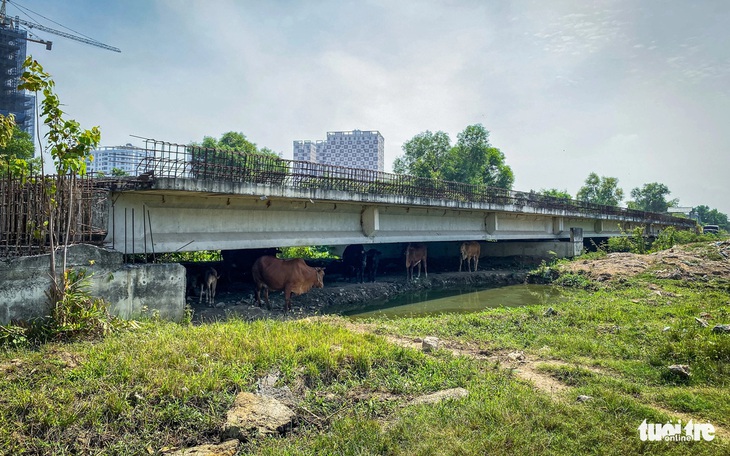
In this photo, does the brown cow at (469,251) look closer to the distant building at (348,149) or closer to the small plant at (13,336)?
the small plant at (13,336)

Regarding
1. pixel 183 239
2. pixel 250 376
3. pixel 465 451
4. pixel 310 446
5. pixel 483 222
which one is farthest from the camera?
pixel 483 222

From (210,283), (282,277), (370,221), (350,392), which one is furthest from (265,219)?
(350,392)

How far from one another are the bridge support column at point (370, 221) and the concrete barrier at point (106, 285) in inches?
337

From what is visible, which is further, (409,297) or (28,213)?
(409,297)

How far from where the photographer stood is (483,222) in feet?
79.0

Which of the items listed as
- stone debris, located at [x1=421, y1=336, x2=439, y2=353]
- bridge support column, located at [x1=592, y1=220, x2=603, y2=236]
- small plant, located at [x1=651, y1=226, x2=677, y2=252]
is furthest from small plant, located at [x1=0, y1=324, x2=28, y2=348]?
bridge support column, located at [x1=592, y1=220, x2=603, y2=236]

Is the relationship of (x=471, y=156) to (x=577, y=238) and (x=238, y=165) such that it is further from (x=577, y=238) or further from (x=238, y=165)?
(x=238, y=165)

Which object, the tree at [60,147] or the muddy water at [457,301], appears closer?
the tree at [60,147]

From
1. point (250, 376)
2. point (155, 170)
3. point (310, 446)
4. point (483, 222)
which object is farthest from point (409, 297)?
point (310, 446)

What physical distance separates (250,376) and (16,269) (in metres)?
4.63

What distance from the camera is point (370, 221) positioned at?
17.0m

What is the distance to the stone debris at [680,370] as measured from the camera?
248 inches

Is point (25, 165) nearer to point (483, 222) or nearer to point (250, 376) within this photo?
point (250, 376)

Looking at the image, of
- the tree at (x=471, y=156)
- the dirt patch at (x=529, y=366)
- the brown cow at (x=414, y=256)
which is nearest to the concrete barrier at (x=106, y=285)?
the dirt patch at (x=529, y=366)
